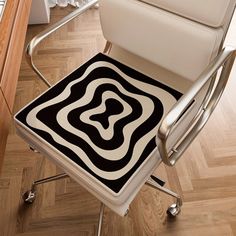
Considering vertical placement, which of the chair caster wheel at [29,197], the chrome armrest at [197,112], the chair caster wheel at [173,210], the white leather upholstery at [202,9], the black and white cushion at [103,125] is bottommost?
the chair caster wheel at [29,197]

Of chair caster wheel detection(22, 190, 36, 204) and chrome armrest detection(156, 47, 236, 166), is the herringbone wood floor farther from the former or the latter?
chrome armrest detection(156, 47, 236, 166)

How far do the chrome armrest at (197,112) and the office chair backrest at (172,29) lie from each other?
0.20 ft

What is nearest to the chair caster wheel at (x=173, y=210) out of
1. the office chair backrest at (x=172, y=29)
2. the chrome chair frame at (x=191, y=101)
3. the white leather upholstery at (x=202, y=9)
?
the chrome chair frame at (x=191, y=101)

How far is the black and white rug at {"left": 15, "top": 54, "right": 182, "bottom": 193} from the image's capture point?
87 cm

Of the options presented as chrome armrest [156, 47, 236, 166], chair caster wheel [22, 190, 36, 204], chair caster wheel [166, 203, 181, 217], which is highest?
chrome armrest [156, 47, 236, 166]

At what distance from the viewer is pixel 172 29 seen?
97cm

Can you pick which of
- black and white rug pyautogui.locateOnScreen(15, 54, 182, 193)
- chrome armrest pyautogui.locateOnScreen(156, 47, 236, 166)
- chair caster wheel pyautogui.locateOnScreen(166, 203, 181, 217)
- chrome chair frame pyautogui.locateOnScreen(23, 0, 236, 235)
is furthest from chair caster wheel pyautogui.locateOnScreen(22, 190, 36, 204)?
chrome armrest pyautogui.locateOnScreen(156, 47, 236, 166)

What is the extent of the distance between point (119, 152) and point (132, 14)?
19.5 inches

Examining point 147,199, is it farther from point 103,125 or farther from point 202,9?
point 202,9

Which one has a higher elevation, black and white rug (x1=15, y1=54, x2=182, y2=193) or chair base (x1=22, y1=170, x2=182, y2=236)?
black and white rug (x1=15, y1=54, x2=182, y2=193)

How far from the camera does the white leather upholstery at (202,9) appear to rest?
2.78ft

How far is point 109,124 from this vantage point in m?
0.96

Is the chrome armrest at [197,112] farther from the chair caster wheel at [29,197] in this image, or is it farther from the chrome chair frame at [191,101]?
the chair caster wheel at [29,197]

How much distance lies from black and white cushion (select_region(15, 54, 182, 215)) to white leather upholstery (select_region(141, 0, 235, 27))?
25cm
